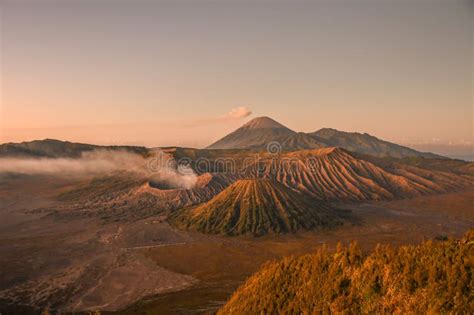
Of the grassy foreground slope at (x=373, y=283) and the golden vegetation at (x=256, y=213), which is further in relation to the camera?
the golden vegetation at (x=256, y=213)

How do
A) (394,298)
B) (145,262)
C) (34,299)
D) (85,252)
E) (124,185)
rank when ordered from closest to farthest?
(394,298)
(34,299)
(145,262)
(85,252)
(124,185)

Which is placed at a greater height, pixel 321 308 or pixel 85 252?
pixel 321 308

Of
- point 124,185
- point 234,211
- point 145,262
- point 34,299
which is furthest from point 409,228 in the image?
point 124,185

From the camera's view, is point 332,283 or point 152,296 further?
point 152,296

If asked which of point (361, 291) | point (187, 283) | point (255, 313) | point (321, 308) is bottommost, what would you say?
point (187, 283)

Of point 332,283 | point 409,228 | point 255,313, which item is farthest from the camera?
point 409,228

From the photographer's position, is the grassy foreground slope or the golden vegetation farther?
the golden vegetation

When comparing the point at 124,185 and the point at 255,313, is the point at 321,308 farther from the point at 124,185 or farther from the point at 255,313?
the point at 124,185

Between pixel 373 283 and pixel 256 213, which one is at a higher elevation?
pixel 373 283
